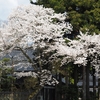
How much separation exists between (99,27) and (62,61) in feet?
11.6

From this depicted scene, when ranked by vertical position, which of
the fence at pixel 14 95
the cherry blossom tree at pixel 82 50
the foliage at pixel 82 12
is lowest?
the fence at pixel 14 95

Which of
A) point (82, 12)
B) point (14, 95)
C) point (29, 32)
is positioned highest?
point (82, 12)

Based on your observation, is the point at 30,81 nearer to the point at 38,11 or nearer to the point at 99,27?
the point at 38,11

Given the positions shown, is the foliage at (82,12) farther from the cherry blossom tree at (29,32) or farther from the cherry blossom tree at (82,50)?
the cherry blossom tree at (29,32)

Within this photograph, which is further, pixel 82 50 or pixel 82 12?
pixel 82 12

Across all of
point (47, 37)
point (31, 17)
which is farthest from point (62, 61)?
point (31, 17)

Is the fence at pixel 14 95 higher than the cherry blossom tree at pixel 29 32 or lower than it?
lower

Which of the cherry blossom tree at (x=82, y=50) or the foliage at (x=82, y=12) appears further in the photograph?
the foliage at (x=82, y=12)

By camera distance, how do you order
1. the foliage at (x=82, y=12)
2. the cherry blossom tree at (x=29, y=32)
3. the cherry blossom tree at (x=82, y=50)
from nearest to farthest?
1. the cherry blossom tree at (x=29, y=32)
2. the cherry blossom tree at (x=82, y=50)
3. the foliage at (x=82, y=12)

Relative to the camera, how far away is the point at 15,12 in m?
12.6

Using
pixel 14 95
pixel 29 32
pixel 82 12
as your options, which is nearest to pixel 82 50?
pixel 29 32

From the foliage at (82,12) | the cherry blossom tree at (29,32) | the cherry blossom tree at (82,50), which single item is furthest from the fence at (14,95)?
the foliage at (82,12)

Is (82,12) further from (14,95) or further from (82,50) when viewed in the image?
(14,95)

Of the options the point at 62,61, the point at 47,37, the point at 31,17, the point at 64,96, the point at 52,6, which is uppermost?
the point at 52,6
